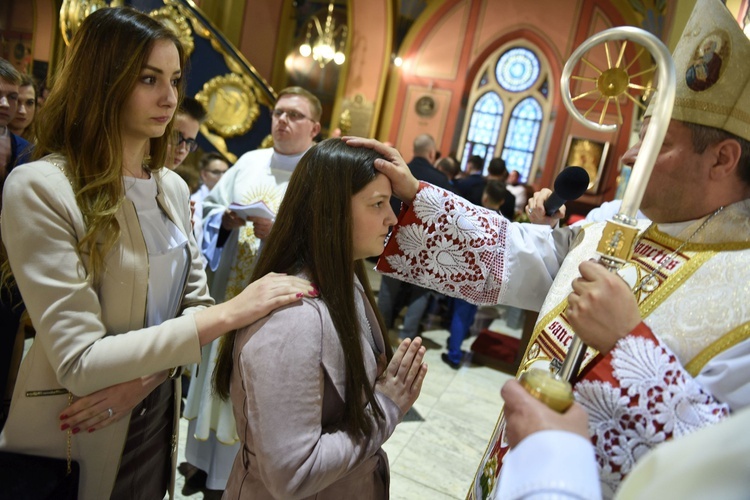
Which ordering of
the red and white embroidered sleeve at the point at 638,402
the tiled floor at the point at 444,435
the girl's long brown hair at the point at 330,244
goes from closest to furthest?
the red and white embroidered sleeve at the point at 638,402 → the girl's long brown hair at the point at 330,244 → the tiled floor at the point at 444,435

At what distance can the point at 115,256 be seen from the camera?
52.6 inches

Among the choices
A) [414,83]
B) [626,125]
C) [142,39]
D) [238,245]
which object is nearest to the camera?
[142,39]

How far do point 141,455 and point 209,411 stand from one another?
1.09 m

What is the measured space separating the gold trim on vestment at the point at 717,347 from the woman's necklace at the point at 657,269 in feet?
0.69

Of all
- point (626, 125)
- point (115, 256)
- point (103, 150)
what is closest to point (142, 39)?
point (103, 150)

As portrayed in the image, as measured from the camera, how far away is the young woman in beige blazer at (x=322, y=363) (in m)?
1.15

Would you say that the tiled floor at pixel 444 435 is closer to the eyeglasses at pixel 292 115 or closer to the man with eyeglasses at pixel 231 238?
the man with eyeglasses at pixel 231 238

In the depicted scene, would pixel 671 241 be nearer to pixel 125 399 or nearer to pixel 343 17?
pixel 125 399

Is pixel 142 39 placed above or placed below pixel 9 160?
above

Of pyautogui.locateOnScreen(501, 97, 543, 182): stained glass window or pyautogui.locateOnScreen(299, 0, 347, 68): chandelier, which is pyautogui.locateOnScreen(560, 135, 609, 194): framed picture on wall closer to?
pyautogui.locateOnScreen(501, 97, 543, 182): stained glass window

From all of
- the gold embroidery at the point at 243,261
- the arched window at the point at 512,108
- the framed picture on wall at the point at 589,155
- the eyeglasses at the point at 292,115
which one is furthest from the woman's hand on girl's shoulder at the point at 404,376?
the arched window at the point at 512,108

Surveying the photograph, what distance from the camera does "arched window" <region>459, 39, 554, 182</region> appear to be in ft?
41.2

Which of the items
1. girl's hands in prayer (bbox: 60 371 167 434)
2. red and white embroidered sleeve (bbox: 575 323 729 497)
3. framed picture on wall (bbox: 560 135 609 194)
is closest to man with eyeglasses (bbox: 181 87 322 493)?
girl's hands in prayer (bbox: 60 371 167 434)

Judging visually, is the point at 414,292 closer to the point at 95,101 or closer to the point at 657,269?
the point at 657,269
